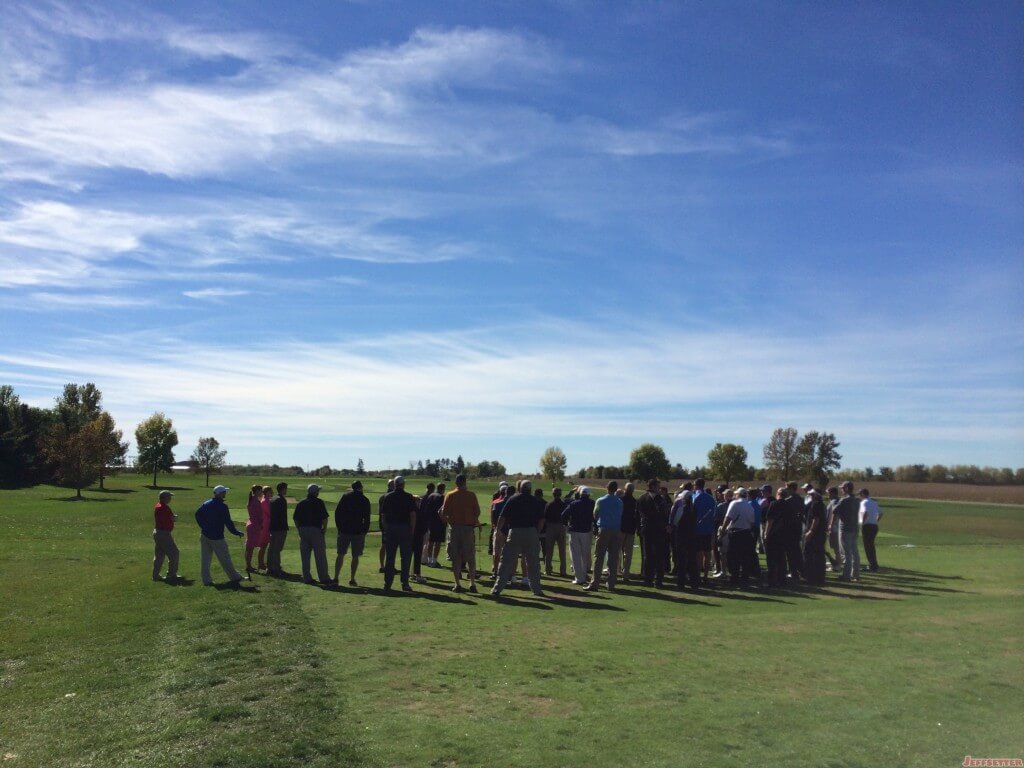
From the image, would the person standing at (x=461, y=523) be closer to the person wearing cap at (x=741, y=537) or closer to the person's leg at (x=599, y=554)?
the person's leg at (x=599, y=554)

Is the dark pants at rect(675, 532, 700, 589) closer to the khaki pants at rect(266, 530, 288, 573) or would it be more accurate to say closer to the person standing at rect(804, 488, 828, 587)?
the person standing at rect(804, 488, 828, 587)

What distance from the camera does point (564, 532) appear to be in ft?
59.1

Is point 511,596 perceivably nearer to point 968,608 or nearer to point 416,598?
point 416,598

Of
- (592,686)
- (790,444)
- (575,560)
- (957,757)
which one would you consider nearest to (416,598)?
(575,560)

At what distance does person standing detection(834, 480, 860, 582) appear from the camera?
17250 mm

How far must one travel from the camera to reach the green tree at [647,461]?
312 feet

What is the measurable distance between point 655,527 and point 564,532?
2.70 meters

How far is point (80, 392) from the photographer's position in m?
106

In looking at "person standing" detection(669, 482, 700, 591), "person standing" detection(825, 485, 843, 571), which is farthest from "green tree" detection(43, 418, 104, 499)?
"person standing" detection(825, 485, 843, 571)

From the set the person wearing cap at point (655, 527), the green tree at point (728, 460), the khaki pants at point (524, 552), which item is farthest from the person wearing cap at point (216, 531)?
the green tree at point (728, 460)

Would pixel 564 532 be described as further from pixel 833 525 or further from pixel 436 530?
pixel 833 525

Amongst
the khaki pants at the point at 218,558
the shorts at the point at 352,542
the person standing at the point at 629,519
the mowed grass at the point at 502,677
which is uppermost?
→ the person standing at the point at 629,519

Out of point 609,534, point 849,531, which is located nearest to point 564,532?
point 609,534

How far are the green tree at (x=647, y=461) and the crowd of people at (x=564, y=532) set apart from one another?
77435mm
